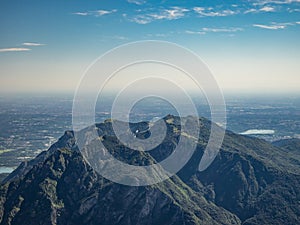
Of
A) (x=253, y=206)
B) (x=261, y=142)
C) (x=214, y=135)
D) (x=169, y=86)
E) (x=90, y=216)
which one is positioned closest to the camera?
(x=169, y=86)

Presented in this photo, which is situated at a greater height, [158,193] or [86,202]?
[158,193]

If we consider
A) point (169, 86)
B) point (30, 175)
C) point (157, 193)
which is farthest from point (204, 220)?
point (169, 86)

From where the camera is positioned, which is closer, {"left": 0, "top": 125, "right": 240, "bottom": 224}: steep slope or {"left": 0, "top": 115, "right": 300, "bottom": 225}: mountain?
{"left": 0, "top": 125, "right": 240, "bottom": 224}: steep slope

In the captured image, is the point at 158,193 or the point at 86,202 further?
the point at 158,193

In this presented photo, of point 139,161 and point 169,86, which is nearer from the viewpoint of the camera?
point 169,86

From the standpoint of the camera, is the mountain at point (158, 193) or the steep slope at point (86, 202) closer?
the steep slope at point (86, 202)

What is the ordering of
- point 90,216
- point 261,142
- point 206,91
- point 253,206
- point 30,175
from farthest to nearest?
point 261,142 → point 253,206 → point 30,175 → point 90,216 → point 206,91

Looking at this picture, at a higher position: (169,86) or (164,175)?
(169,86)

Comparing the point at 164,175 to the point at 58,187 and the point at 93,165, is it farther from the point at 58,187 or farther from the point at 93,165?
the point at 58,187
